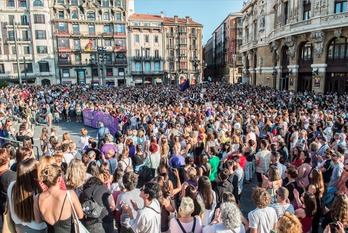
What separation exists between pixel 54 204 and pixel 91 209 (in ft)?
2.02

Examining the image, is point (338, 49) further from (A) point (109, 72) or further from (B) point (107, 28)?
(B) point (107, 28)

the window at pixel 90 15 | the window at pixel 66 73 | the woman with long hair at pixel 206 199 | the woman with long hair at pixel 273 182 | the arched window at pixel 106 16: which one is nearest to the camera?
the woman with long hair at pixel 206 199

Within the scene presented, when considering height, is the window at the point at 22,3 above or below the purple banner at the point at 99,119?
above

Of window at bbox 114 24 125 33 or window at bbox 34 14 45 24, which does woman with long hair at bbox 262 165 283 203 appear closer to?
window at bbox 114 24 125 33

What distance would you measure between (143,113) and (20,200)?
10468 millimetres

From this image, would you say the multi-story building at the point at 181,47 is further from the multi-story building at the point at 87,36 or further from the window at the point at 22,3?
the window at the point at 22,3

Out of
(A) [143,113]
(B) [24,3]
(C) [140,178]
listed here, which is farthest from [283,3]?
(B) [24,3]

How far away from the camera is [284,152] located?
23.9 feet

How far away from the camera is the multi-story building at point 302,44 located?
24656 mm

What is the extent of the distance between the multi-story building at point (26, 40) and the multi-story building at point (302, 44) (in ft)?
124

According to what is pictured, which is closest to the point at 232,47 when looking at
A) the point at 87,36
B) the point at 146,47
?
the point at 146,47

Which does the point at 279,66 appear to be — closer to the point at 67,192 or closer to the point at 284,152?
the point at 284,152

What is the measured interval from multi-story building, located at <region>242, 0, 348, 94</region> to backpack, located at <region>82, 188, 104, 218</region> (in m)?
26.9


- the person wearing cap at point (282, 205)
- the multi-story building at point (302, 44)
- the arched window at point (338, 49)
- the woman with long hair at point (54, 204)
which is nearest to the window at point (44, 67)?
the multi-story building at point (302, 44)
